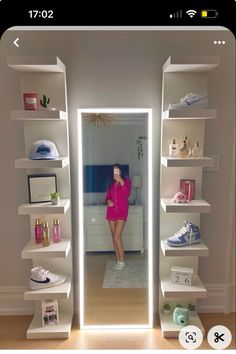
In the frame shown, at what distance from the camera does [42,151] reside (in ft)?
4.14

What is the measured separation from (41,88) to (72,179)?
45cm

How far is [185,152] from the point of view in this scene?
1.31m

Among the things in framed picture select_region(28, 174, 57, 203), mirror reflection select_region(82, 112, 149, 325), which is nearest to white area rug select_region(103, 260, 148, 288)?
mirror reflection select_region(82, 112, 149, 325)

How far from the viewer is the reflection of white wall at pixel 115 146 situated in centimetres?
131

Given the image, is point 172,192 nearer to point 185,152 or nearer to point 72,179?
point 185,152

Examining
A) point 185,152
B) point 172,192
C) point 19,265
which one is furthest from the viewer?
point 19,265

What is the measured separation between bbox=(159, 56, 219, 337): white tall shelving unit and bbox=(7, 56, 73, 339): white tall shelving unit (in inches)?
17.9

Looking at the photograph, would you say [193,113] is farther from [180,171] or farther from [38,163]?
[38,163]

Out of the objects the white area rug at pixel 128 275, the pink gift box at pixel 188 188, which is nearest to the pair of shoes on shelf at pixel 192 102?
the pink gift box at pixel 188 188

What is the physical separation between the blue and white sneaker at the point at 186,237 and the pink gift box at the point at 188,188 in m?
0.13

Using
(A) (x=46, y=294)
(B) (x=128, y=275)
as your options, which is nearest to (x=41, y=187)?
(A) (x=46, y=294)
